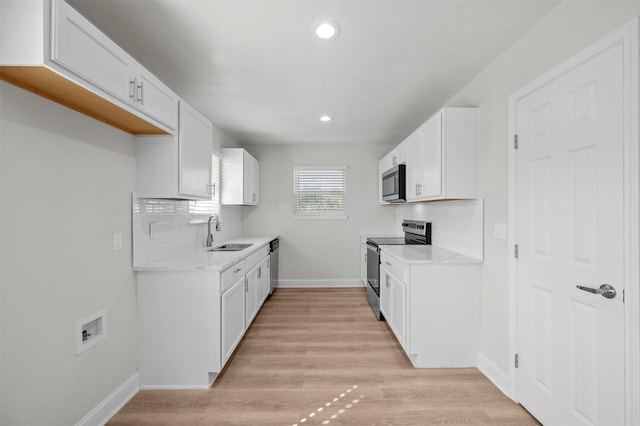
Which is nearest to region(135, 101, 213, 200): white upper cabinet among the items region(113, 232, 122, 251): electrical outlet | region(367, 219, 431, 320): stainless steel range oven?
region(113, 232, 122, 251): electrical outlet

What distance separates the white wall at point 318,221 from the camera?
5273 millimetres

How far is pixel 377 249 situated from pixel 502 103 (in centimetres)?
207

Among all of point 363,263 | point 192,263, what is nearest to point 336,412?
point 192,263

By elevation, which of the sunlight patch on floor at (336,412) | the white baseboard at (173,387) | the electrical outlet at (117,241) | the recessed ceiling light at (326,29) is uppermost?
the recessed ceiling light at (326,29)

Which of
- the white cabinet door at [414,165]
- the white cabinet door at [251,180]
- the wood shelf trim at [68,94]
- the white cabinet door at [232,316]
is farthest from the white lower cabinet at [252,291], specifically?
the white cabinet door at [414,165]

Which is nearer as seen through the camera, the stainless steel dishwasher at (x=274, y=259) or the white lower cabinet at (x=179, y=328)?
the white lower cabinet at (x=179, y=328)

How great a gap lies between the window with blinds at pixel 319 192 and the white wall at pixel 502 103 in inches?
108

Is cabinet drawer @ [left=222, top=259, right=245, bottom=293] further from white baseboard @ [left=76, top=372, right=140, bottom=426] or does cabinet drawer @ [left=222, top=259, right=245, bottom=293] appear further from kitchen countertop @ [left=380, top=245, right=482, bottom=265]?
kitchen countertop @ [left=380, top=245, right=482, bottom=265]

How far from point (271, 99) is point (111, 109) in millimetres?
1663

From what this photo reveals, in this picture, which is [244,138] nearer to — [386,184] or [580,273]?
[386,184]

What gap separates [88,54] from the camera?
4.56 feet

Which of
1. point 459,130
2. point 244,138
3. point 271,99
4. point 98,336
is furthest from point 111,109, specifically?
point 244,138

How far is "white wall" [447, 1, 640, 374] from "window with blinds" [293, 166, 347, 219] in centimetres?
275

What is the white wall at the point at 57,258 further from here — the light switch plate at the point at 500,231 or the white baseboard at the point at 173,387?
the light switch plate at the point at 500,231
